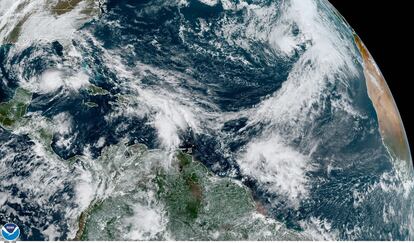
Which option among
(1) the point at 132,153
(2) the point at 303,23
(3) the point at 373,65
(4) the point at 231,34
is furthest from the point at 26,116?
(3) the point at 373,65

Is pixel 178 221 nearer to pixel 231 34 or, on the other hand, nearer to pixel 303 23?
pixel 231 34

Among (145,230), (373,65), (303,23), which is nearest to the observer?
(145,230)

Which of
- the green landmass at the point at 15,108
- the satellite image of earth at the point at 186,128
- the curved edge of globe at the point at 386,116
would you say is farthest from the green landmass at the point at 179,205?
the curved edge of globe at the point at 386,116

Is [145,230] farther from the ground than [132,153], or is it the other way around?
[132,153]

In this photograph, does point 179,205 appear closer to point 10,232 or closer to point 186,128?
point 186,128

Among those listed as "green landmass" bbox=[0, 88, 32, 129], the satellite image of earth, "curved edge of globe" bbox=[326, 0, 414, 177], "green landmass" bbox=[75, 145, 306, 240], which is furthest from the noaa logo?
"curved edge of globe" bbox=[326, 0, 414, 177]

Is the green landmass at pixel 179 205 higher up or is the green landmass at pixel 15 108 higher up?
the green landmass at pixel 15 108

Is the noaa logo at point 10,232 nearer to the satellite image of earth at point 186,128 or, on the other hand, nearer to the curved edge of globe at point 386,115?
the satellite image of earth at point 186,128

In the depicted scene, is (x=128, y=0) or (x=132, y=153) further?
(x=128, y=0)
